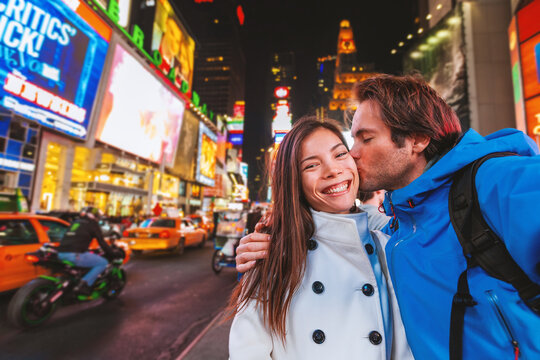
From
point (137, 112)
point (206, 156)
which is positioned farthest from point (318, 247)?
point (206, 156)

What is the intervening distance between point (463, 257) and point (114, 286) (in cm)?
693

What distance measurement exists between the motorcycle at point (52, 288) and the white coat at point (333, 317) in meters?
5.09

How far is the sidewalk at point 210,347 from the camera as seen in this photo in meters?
3.39

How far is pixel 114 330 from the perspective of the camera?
14.9 feet

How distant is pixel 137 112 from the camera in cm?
2591

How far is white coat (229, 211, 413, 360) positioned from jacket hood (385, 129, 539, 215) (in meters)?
0.40

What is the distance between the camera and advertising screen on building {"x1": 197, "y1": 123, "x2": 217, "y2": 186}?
1794 inches

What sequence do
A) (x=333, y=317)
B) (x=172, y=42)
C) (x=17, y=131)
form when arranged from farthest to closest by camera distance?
(x=172, y=42)
(x=17, y=131)
(x=333, y=317)

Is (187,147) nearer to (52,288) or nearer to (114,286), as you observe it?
(114,286)

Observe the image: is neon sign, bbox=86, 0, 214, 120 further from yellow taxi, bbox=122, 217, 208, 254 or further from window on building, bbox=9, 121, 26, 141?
yellow taxi, bbox=122, 217, 208, 254

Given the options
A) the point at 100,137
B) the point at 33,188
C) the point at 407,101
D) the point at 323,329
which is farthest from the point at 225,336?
the point at 100,137

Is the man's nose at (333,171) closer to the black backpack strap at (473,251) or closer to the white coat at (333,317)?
the white coat at (333,317)

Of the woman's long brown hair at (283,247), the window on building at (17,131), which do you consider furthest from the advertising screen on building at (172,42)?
the woman's long brown hair at (283,247)

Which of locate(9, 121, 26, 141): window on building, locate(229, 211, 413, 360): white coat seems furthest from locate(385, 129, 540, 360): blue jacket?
locate(9, 121, 26, 141): window on building
